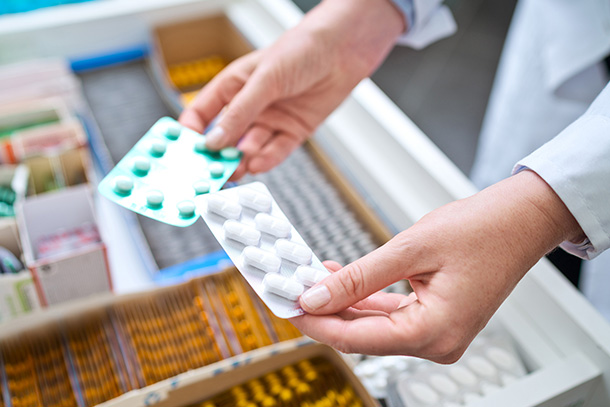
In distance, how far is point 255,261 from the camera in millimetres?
673

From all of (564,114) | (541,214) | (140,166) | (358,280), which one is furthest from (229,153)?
(564,114)

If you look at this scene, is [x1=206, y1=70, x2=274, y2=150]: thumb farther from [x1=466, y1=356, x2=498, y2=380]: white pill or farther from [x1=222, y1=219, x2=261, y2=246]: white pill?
[x1=466, y1=356, x2=498, y2=380]: white pill

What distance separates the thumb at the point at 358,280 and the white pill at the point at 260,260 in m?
0.06

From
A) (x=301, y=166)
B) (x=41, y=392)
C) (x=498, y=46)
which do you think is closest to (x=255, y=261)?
(x=41, y=392)

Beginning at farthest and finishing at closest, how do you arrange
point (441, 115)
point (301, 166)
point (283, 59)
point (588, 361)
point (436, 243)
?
point (441, 115)
point (301, 166)
point (283, 59)
point (588, 361)
point (436, 243)

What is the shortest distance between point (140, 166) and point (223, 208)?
7.0 inches

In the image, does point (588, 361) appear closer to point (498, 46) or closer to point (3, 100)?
point (3, 100)

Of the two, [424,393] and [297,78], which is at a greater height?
[297,78]

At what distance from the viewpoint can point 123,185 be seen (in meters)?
0.77

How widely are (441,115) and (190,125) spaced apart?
1.83m

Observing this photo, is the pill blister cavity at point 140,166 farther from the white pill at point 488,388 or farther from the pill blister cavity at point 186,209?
the white pill at point 488,388

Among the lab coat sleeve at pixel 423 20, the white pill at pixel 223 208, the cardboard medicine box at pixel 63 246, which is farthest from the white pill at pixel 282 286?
the lab coat sleeve at pixel 423 20

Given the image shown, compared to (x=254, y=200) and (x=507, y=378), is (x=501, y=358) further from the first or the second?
(x=254, y=200)

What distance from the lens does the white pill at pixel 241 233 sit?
2.27 feet
